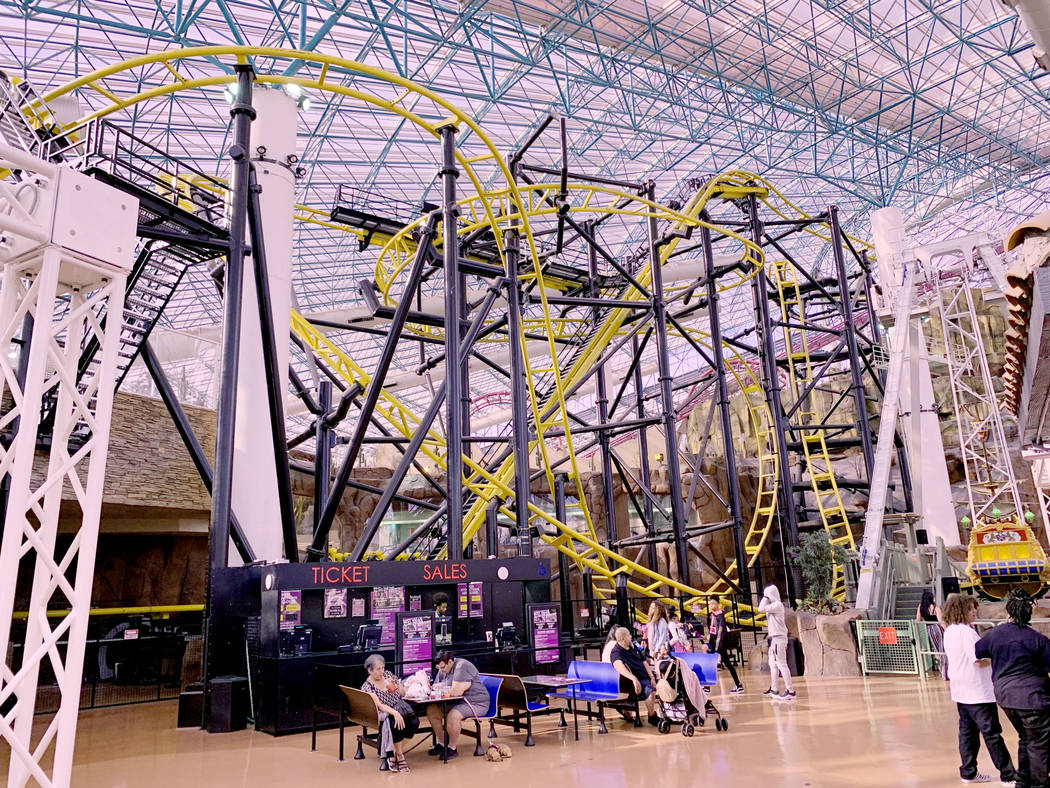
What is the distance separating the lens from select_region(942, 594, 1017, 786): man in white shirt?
19.2 ft

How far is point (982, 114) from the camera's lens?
1361 inches

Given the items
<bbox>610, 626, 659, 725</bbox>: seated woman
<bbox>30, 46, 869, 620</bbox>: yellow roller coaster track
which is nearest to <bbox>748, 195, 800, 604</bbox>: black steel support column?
<bbox>30, 46, 869, 620</bbox>: yellow roller coaster track

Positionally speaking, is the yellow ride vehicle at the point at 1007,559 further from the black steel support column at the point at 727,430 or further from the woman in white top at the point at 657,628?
the woman in white top at the point at 657,628

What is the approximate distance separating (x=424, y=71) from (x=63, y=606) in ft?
66.7

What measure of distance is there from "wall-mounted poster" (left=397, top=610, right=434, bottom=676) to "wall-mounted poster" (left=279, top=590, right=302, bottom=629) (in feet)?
4.04

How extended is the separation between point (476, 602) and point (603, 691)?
9.27ft

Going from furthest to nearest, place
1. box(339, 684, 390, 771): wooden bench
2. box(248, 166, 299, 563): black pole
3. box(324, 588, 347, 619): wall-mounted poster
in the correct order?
box(248, 166, 299, 563): black pole → box(324, 588, 347, 619): wall-mounted poster → box(339, 684, 390, 771): wooden bench

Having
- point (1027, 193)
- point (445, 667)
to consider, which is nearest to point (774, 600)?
point (445, 667)

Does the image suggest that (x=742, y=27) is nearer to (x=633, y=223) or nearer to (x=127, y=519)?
(x=633, y=223)

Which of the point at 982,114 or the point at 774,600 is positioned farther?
the point at 982,114

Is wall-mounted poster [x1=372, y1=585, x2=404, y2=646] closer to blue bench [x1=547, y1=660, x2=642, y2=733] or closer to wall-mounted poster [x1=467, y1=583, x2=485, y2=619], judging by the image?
wall-mounted poster [x1=467, y1=583, x2=485, y2=619]

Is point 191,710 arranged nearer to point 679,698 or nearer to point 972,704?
point 679,698

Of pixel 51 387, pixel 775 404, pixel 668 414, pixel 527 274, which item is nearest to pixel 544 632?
pixel 668 414

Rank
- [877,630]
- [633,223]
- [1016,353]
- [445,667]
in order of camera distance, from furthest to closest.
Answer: [633,223] → [877,630] → [1016,353] → [445,667]
